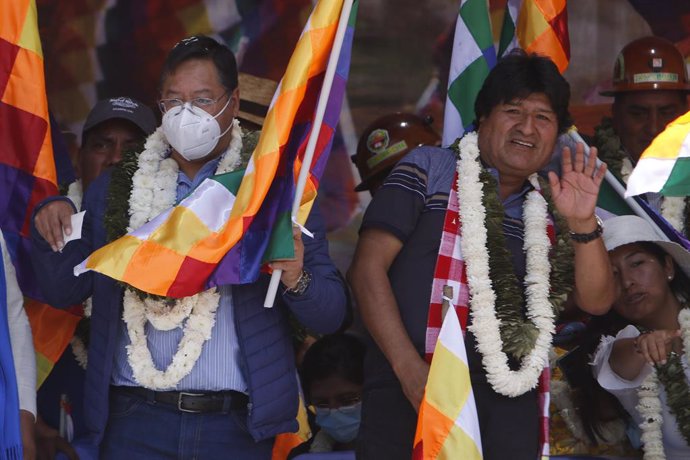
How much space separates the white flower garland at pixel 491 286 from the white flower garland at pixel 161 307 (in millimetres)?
715

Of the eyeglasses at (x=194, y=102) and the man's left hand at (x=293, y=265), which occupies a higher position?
the eyeglasses at (x=194, y=102)

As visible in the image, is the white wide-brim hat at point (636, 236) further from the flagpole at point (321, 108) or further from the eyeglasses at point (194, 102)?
the eyeglasses at point (194, 102)

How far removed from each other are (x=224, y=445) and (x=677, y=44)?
3.82 metres

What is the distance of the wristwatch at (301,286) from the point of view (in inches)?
140

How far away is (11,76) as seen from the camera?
14.1ft

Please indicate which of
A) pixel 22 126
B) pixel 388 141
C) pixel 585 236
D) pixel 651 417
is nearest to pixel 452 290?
pixel 585 236

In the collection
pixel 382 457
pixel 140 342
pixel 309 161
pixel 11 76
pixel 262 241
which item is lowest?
pixel 382 457

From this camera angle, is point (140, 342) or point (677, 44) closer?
point (140, 342)

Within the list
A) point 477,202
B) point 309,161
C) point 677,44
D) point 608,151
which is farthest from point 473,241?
point 677,44

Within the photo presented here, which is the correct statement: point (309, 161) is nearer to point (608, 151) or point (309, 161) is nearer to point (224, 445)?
point (224, 445)

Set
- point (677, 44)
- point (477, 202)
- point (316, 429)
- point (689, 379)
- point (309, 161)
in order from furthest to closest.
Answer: point (677, 44)
point (316, 429)
point (689, 379)
point (477, 202)
point (309, 161)

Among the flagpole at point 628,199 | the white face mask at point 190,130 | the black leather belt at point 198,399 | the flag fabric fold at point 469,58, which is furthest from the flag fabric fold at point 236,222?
the flag fabric fold at point 469,58

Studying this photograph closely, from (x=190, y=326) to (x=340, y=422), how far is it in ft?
5.14

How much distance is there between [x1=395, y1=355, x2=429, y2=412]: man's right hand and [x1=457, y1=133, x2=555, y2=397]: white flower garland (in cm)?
19
